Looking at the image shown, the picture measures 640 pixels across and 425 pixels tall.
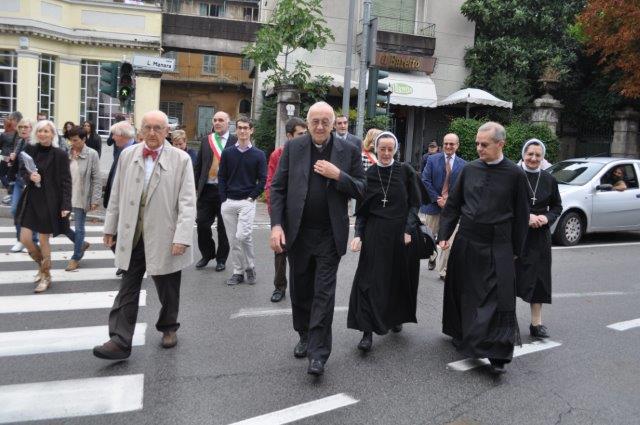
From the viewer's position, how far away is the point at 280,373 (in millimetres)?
4727

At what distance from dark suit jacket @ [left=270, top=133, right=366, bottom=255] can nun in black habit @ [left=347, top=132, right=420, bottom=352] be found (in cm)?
56

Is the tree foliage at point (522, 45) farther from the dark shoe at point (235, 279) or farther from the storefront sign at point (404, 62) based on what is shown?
the dark shoe at point (235, 279)

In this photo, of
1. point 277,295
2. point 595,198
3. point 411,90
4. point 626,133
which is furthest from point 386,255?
point 626,133

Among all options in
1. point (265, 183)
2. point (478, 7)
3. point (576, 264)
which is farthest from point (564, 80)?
point (265, 183)

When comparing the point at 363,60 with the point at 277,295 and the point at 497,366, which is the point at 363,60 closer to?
the point at 277,295

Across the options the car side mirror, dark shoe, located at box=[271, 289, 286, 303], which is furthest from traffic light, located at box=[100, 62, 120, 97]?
the car side mirror

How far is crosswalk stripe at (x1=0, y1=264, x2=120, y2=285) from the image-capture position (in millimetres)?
7366

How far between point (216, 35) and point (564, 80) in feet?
40.7

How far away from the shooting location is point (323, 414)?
13.3 ft

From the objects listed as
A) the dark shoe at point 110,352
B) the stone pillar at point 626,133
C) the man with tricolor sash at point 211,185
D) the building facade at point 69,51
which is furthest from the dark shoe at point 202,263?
the stone pillar at point 626,133

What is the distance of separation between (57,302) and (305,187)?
338 cm

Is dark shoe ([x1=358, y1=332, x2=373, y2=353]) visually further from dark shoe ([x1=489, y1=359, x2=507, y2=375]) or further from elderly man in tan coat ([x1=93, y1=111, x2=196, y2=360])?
elderly man in tan coat ([x1=93, y1=111, x2=196, y2=360])

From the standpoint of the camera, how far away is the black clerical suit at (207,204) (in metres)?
8.09

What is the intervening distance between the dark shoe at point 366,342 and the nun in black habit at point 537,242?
5.11 ft
